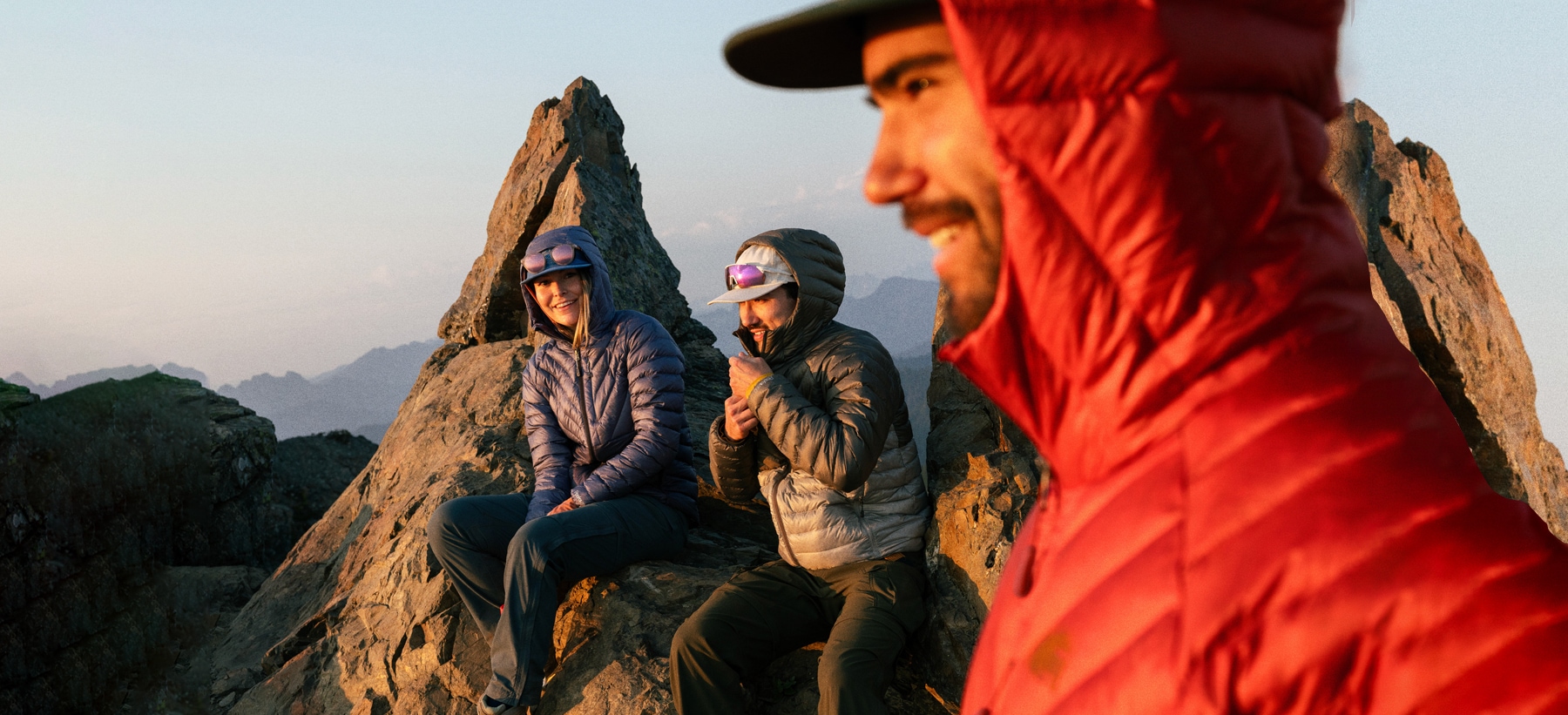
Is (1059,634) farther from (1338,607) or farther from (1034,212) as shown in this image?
(1034,212)

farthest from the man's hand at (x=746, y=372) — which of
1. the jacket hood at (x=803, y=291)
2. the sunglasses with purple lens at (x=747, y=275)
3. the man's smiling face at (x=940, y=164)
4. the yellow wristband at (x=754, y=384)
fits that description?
the man's smiling face at (x=940, y=164)

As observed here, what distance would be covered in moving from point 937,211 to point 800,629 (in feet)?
9.93

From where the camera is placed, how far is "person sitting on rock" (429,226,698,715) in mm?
4090

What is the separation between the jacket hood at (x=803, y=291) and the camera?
402cm

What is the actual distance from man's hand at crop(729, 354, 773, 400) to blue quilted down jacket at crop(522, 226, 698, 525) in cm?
81

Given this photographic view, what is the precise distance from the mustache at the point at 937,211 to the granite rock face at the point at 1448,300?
4311mm

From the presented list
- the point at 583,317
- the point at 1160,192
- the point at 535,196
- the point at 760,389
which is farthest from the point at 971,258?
the point at 535,196

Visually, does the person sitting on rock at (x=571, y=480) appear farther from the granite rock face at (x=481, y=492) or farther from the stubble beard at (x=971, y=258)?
the stubble beard at (x=971, y=258)

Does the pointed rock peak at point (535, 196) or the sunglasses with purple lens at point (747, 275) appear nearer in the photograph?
the sunglasses with purple lens at point (747, 275)

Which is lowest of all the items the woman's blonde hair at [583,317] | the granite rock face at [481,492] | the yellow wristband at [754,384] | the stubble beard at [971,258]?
the granite rock face at [481,492]

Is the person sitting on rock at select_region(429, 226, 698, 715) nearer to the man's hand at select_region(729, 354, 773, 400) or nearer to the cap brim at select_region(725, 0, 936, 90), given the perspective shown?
the man's hand at select_region(729, 354, 773, 400)

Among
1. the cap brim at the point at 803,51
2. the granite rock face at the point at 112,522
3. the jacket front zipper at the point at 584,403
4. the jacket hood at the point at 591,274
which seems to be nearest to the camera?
the cap brim at the point at 803,51

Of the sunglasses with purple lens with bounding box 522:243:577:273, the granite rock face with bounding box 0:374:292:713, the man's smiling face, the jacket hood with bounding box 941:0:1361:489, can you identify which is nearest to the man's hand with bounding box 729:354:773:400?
the sunglasses with purple lens with bounding box 522:243:577:273

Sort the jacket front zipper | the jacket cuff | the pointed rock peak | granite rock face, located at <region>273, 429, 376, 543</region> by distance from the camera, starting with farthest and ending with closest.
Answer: granite rock face, located at <region>273, 429, 376, 543</region>, the pointed rock peak, the jacket front zipper, the jacket cuff
